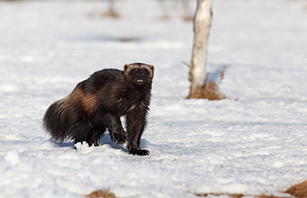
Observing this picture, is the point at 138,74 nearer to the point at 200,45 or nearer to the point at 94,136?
the point at 94,136

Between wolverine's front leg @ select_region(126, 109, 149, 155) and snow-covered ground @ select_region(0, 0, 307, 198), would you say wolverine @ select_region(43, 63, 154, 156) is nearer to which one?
wolverine's front leg @ select_region(126, 109, 149, 155)

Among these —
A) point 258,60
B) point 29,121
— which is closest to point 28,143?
point 29,121

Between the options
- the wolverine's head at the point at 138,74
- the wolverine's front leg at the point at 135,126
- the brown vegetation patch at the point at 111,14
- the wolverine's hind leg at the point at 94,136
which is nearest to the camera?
the wolverine's head at the point at 138,74

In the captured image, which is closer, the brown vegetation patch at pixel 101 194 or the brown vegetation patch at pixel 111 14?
the brown vegetation patch at pixel 101 194

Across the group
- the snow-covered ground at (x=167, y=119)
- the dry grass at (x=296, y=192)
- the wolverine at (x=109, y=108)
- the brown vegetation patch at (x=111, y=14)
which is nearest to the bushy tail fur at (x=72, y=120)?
the wolverine at (x=109, y=108)

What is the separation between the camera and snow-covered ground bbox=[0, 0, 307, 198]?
3.12 m

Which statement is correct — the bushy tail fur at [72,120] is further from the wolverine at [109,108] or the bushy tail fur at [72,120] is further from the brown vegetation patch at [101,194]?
the brown vegetation patch at [101,194]

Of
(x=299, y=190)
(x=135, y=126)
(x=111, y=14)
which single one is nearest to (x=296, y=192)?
(x=299, y=190)

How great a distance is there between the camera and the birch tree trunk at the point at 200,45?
7.24m

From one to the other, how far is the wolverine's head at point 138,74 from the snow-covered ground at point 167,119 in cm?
71

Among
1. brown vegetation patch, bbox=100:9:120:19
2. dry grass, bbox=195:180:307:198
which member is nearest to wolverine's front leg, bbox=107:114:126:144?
Answer: dry grass, bbox=195:180:307:198

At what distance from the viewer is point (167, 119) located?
594 cm

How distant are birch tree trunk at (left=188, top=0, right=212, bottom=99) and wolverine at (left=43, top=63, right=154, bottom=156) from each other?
3292 millimetres

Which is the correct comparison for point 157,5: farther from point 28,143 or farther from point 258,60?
point 28,143
